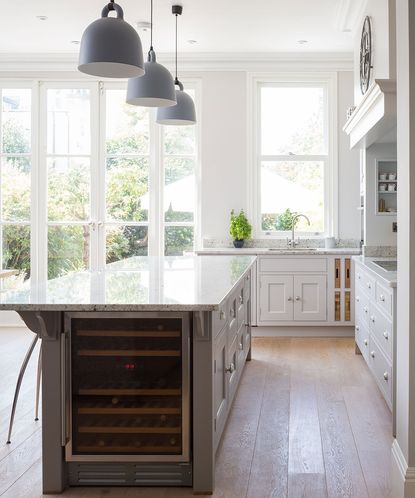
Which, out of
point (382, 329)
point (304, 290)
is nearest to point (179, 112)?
point (382, 329)

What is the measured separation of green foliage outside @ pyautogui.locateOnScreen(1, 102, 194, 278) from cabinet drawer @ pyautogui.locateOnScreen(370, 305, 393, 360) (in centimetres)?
311

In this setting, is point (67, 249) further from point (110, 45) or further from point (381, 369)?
point (110, 45)

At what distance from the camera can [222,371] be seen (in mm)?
3137

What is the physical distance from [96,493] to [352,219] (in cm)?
477

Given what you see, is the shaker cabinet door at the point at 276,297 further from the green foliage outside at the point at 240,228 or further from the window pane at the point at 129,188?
the window pane at the point at 129,188

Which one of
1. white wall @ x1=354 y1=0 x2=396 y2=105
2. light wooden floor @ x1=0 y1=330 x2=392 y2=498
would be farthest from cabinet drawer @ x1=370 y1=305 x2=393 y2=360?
white wall @ x1=354 y1=0 x2=396 y2=105

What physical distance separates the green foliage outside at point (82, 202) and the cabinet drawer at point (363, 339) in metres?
2.40

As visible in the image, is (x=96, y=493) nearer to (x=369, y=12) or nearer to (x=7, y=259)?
(x=369, y=12)

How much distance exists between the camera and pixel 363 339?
4.79m

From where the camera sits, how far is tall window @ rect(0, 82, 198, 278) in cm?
686

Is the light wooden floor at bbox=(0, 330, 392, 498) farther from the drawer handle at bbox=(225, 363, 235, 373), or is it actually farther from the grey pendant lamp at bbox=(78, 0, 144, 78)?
the grey pendant lamp at bbox=(78, 0, 144, 78)

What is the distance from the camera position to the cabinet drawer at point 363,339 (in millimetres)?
4480

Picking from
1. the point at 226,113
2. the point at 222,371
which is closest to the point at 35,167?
the point at 226,113

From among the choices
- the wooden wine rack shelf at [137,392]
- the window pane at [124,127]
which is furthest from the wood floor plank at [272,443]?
the window pane at [124,127]
